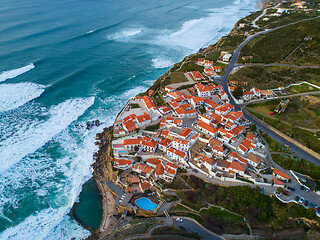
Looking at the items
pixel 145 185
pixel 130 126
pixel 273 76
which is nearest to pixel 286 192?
pixel 145 185

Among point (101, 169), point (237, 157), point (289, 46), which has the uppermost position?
point (289, 46)

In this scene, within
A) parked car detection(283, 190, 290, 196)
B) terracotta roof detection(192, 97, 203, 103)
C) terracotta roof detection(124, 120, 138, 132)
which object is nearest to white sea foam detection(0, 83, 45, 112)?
terracotta roof detection(124, 120, 138, 132)

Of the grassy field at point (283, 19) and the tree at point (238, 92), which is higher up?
the grassy field at point (283, 19)

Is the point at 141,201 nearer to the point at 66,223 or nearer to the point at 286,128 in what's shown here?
the point at 66,223

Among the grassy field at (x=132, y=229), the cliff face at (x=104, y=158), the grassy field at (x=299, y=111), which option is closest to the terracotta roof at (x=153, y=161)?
the cliff face at (x=104, y=158)

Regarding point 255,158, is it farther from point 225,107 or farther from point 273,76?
point 273,76

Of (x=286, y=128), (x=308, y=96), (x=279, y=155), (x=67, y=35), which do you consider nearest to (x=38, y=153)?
(x=279, y=155)

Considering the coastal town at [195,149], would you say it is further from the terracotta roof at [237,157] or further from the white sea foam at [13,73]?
the white sea foam at [13,73]
